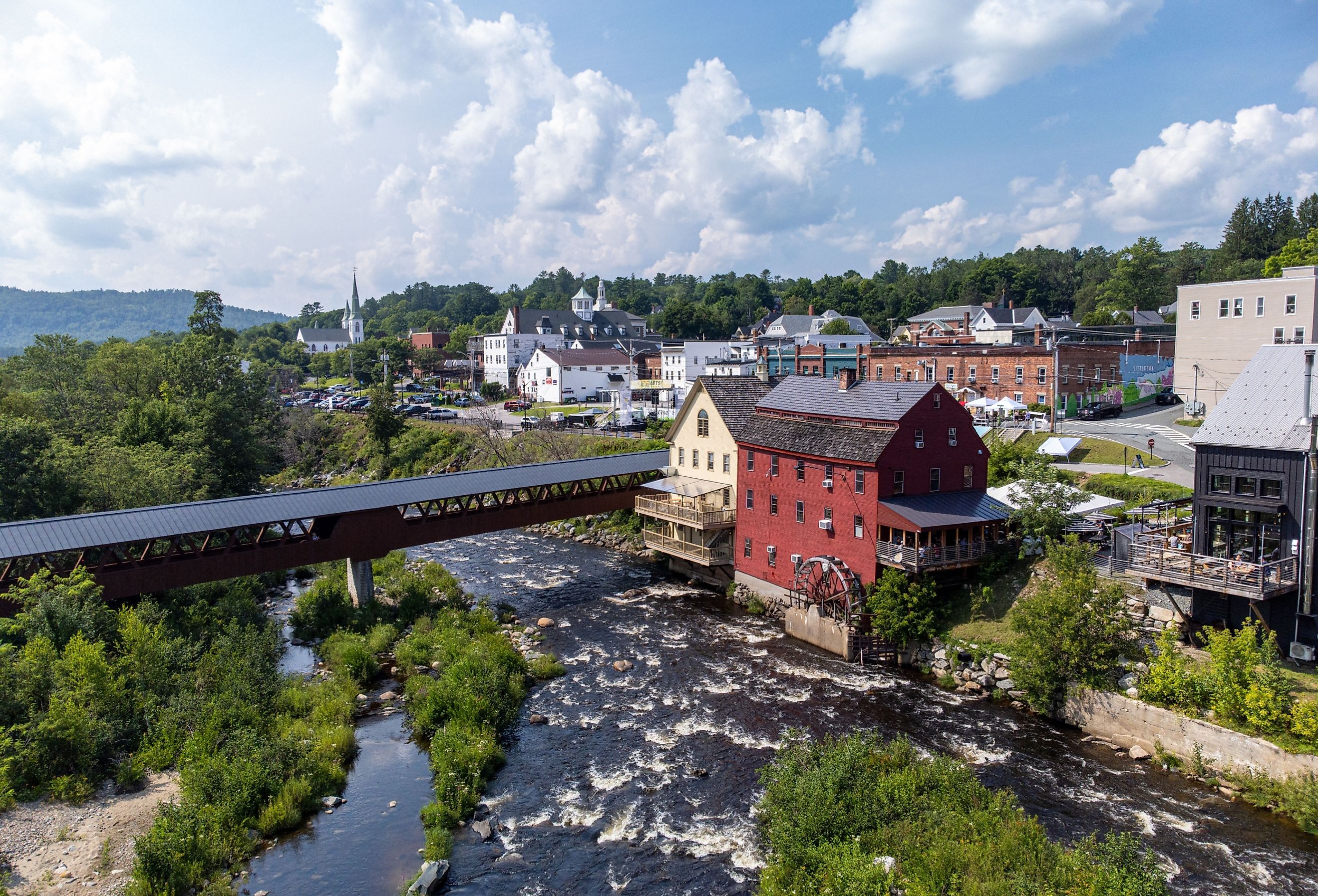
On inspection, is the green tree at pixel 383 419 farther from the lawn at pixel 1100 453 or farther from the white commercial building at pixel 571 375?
the lawn at pixel 1100 453

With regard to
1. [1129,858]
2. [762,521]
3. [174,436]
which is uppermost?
[174,436]

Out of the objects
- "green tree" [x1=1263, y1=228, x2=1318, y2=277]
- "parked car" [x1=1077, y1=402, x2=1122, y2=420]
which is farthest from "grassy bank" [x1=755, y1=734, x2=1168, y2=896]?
"green tree" [x1=1263, y1=228, x2=1318, y2=277]

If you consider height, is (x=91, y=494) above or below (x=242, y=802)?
above

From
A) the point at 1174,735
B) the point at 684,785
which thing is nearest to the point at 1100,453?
the point at 1174,735

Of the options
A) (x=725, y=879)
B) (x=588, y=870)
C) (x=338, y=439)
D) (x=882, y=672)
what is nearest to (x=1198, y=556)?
(x=882, y=672)

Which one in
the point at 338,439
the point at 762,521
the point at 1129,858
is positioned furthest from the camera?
the point at 338,439

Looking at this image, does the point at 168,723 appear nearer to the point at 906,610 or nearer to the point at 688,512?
the point at 688,512

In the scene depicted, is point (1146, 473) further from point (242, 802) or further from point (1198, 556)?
point (242, 802)

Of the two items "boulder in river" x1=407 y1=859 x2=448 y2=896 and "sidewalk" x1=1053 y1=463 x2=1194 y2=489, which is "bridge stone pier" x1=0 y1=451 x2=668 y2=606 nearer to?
"boulder in river" x1=407 y1=859 x2=448 y2=896
